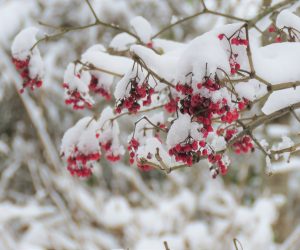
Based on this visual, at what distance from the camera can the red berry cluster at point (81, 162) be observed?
2.19 m

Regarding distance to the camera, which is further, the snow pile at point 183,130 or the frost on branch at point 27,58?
the frost on branch at point 27,58

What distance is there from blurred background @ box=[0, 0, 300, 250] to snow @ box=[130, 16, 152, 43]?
190cm

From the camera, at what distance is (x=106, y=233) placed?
6.95 m

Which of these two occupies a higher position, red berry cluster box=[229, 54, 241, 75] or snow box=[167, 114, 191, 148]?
red berry cluster box=[229, 54, 241, 75]

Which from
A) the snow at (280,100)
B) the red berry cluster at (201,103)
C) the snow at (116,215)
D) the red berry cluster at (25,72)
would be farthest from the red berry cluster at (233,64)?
the snow at (116,215)

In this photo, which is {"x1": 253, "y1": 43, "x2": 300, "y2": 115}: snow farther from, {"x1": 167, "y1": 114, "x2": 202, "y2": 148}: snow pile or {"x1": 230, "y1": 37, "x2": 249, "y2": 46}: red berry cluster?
→ {"x1": 167, "y1": 114, "x2": 202, "y2": 148}: snow pile

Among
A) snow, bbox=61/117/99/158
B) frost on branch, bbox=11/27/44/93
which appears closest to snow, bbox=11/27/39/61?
frost on branch, bbox=11/27/44/93

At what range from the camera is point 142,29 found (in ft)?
7.73

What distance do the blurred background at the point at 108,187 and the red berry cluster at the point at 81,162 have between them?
2390 mm

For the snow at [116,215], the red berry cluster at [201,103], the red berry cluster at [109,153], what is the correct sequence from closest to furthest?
the red berry cluster at [201,103] → the red berry cluster at [109,153] → the snow at [116,215]

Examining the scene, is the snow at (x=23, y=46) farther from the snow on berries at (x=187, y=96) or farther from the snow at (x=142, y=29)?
the snow at (x=142, y=29)

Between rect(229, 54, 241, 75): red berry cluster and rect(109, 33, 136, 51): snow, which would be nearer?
rect(229, 54, 241, 75): red berry cluster

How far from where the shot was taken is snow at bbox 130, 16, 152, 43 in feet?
7.66

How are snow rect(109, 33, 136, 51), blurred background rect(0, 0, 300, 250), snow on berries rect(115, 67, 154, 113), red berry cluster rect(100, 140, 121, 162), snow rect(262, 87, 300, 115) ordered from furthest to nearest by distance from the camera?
blurred background rect(0, 0, 300, 250), snow rect(109, 33, 136, 51), red berry cluster rect(100, 140, 121, 162), snow rect(262, 87, 300, 115), snow on berries rect(115, 67, 154, 113)
